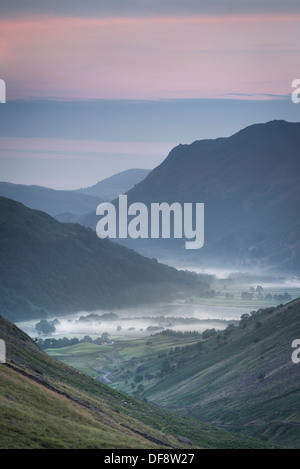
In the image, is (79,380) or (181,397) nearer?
(79,380)

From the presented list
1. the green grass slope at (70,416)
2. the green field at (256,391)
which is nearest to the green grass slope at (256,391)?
the green field at (256,391)

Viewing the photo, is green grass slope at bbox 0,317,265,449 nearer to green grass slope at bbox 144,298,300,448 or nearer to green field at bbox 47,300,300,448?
green field at bbox 47,300,300,448

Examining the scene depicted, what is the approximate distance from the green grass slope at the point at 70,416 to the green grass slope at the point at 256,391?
50.5 feet

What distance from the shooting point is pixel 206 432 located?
118 m

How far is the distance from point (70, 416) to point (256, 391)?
290 feet

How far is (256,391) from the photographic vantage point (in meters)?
160

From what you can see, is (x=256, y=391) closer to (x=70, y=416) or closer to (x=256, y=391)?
(x=256, y=391)

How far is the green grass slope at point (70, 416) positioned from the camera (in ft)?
212

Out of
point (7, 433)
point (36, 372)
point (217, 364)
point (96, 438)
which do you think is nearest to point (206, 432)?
point (36, 372)

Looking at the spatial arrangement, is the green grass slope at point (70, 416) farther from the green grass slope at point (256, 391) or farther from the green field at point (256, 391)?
the green grass slope at point (256, 391)
